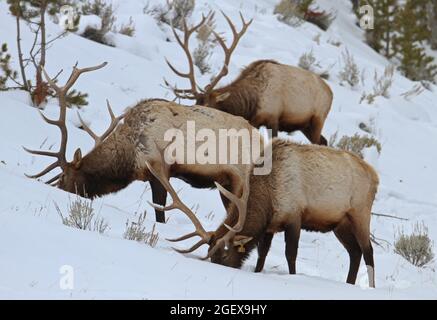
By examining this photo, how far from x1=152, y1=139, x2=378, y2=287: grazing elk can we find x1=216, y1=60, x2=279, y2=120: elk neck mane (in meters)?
2.91

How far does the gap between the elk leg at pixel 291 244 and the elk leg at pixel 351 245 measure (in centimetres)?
56

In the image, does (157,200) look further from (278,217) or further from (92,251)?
(92,251)

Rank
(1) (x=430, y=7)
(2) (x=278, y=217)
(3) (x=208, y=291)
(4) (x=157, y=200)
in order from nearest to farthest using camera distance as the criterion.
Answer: (3) (x=208, y=291) < (2) (x=278, y=217) < (4) (x=157, y=200) < (1) (x=430, y=7)

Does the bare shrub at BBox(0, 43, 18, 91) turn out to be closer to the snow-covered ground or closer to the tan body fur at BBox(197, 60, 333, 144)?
the snow-covered ground

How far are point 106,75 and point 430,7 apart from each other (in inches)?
550

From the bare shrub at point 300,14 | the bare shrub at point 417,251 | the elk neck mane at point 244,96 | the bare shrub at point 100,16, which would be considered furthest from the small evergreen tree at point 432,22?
the bare shrub at point 417,251

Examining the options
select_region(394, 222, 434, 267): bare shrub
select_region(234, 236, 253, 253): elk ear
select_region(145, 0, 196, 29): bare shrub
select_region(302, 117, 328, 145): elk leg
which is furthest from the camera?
→ select_region(145, 0, 196, 29): bare shrub

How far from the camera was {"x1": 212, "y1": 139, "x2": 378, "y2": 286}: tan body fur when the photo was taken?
22.0 feet

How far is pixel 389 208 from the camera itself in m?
10.7

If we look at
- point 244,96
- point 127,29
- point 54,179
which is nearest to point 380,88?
point 127,29

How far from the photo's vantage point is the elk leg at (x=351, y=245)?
7.20 meters

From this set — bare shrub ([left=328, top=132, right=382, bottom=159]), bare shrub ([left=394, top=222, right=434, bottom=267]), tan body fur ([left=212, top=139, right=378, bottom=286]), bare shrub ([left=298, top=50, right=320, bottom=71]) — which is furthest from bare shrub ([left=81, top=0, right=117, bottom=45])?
tan body fur ([left=212, top=139, right=378, bottom=286])

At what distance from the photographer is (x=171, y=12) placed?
46.6ft

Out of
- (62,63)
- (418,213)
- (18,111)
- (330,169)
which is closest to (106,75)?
(62,63)
